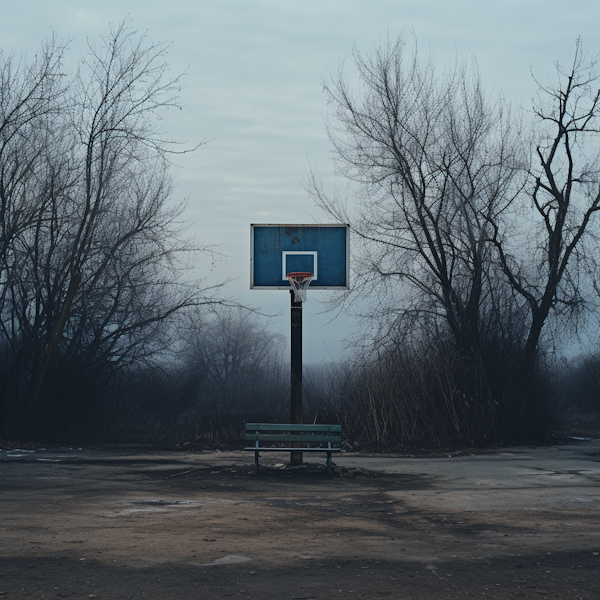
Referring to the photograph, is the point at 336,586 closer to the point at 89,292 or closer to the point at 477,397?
the point at 477,397

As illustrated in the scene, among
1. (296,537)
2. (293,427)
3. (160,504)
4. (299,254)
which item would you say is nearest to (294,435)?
(293,427)

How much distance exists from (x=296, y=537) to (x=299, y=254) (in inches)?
286

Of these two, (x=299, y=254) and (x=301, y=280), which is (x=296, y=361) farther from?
(x=299, y=254)

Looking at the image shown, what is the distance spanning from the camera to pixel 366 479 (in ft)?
33.7

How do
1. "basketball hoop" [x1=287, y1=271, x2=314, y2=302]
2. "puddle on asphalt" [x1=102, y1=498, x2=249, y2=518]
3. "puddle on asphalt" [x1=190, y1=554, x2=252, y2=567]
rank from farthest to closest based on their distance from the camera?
"basketball hoop" [x1=287, y1=271, x2=314, y2=302] → "puddle on asphalt" [x1=102, y1=498, x2=249, y2=518] → "puddle on asphalt" [x1=190, y1=554, x2=252, y2=567]

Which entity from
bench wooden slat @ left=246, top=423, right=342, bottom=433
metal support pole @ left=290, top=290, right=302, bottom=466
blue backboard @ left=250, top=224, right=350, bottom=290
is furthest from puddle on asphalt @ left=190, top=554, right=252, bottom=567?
blue backboard @ left=250, top=224, right=350, bottom=290

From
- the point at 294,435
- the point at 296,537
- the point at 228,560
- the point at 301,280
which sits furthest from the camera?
the point at 301,280

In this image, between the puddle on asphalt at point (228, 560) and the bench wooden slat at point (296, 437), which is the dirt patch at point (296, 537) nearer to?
the puddle on asphalt at point (228, 560)

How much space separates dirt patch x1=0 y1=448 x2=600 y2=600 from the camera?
451cm

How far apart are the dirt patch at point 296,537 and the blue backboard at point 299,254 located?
380 cm

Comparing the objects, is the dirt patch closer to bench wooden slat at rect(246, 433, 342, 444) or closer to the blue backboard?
bench wooden slat at rect(246, 433, 342, 444)

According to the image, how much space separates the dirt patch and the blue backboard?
3.80m

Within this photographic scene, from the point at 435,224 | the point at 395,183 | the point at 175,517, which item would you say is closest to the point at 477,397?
the point at 435,224

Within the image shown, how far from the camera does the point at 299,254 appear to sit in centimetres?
1266
